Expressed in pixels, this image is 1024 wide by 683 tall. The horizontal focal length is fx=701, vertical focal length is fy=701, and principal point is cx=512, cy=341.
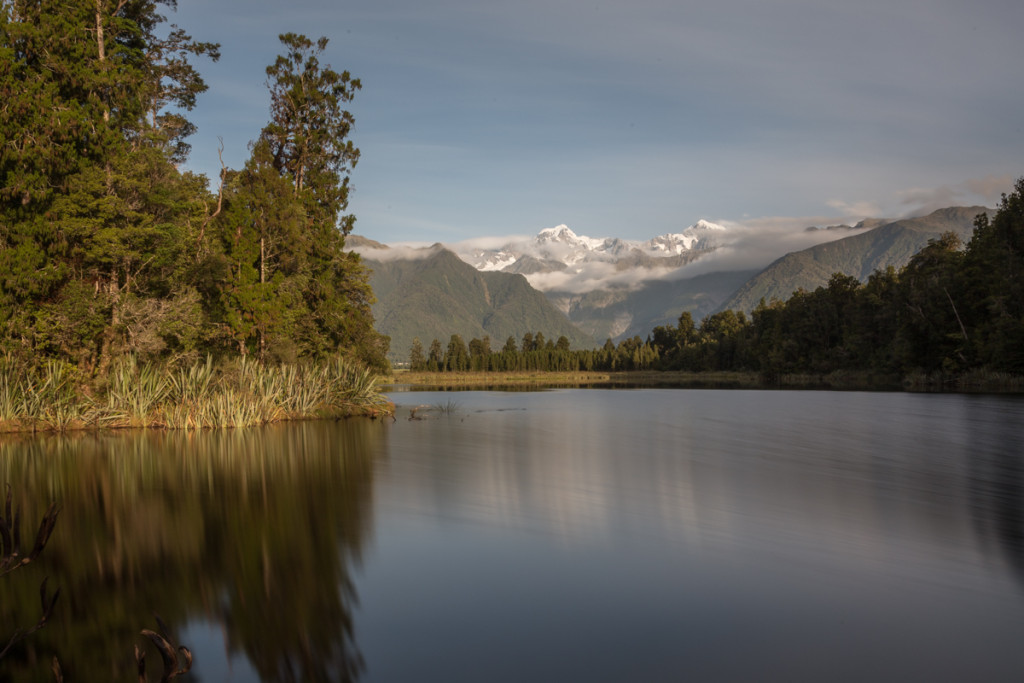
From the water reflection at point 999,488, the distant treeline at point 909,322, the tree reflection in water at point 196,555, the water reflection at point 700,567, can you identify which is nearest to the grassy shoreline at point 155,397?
the tree reflection in water at point 196,555

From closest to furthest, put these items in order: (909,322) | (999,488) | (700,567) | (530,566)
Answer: (700,567) → (530,566) → (999,488) → (909,322)

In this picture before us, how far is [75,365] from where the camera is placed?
26203 mm

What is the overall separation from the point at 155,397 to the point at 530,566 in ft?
73.3

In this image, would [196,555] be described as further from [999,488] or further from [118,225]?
[118,225]

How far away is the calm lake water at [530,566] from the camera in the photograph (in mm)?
6340

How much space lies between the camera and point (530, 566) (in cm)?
946

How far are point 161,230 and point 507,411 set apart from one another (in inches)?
895

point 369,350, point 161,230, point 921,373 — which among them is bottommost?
point 921,373

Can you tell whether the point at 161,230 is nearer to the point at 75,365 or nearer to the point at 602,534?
the point at 75,365

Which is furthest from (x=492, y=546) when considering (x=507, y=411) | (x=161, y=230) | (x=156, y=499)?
(x=507, y=411)

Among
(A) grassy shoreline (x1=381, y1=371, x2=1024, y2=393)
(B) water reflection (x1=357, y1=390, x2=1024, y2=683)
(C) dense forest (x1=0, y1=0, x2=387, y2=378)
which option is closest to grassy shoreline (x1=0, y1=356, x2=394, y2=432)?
(C) dense forest (x1=0, y1=0, x2=387, y2=378)

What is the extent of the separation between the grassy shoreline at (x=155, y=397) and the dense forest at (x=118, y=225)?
0.77m

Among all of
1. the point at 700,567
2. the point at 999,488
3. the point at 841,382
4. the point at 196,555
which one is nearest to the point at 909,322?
the point at 841,382

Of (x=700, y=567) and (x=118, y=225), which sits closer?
(x=700, y=567)
